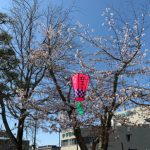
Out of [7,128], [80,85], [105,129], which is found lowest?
[105,129]

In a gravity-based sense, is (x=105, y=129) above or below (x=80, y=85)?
below

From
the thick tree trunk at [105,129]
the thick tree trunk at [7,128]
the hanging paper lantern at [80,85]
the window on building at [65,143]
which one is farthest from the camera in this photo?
the window on building at [65,143]

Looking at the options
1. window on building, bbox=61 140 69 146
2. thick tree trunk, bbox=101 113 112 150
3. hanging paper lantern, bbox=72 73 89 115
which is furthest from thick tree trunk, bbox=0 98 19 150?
window on building, bbox=61 140 69 146

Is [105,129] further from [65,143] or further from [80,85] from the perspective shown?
[65,143]

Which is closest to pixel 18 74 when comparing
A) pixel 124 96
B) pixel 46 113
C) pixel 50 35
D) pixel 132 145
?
pixel 50 35

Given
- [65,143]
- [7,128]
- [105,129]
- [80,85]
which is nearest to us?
[80,85]

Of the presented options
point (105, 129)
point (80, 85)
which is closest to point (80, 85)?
point (80, 85)

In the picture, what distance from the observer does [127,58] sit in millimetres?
12531

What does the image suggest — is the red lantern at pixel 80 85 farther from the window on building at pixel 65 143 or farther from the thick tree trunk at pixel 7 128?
the window on building at pixel 65 143

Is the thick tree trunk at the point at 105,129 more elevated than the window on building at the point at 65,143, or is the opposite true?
the window on building at the point at 65,143

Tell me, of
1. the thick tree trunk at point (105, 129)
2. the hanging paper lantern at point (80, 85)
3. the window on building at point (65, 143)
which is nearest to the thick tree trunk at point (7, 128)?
the thick tree trunk at point (105, 129)

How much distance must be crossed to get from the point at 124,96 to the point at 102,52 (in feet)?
5.63

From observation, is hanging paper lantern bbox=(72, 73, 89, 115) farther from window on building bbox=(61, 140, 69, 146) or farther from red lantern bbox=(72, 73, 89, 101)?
window on building bbox=(61, 140, 69, 146)

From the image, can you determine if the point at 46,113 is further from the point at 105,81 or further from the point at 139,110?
the point at 139,110
